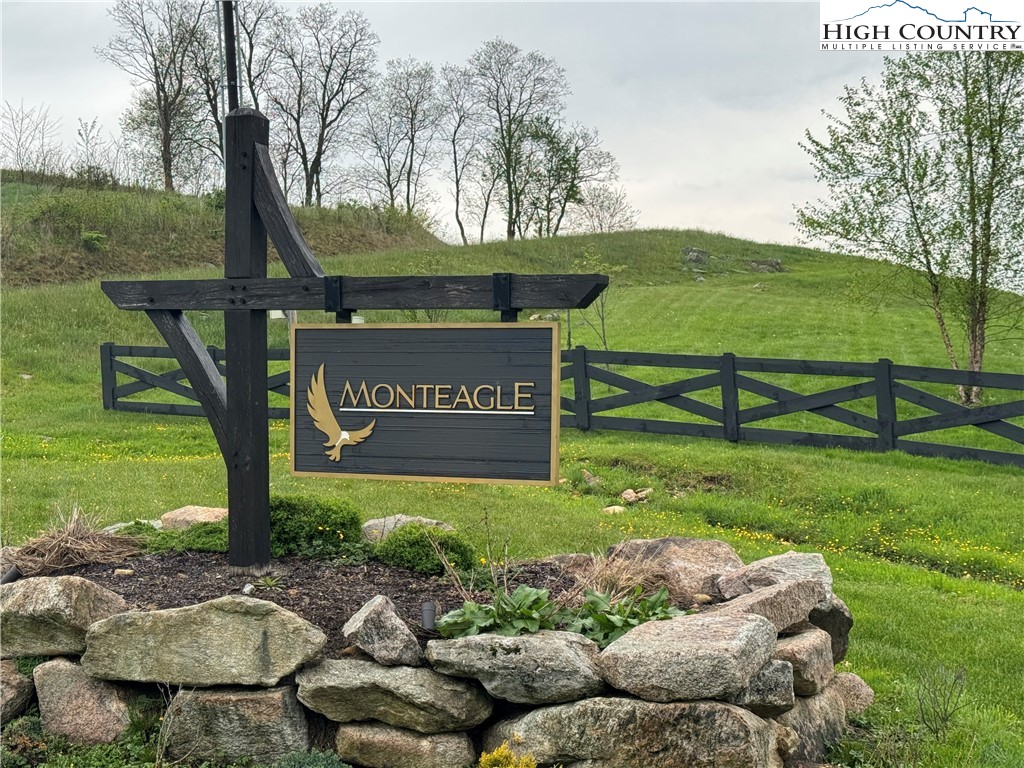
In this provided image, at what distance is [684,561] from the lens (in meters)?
6.29

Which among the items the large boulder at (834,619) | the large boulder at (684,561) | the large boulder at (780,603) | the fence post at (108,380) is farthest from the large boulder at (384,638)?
the fence post at (108,380)

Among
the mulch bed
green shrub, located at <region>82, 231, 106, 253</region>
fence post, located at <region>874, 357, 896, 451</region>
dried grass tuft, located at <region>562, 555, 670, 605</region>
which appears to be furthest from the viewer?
green shrub, located at <region>82, 231, 106, 253</region>

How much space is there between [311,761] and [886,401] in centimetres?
1072

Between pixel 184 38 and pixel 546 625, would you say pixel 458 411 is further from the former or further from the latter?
pixel 184 38

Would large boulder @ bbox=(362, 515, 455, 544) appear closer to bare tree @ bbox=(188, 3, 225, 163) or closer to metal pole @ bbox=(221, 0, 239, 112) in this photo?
metal pole @ bbox=(221, 0, 239, 112)

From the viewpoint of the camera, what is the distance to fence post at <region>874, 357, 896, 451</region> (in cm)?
1323

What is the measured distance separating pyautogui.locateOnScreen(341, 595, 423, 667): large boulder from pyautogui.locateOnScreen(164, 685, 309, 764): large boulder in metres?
0.50

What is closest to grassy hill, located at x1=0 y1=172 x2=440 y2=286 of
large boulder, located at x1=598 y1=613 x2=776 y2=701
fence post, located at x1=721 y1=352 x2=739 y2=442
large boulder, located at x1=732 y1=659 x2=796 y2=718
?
fence post, located at x1=721 y1=352 x2=739 y2=442

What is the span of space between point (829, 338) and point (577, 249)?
14.8 metres

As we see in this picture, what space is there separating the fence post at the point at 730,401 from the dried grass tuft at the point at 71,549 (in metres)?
9.45

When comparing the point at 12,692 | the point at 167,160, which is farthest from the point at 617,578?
the point at 167,160

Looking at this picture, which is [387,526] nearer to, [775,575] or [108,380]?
[775,575]

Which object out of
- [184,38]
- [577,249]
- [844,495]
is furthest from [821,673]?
[184,38]

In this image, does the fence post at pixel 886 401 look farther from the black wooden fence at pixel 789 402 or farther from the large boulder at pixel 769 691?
the large boulder at pixel 769 691
